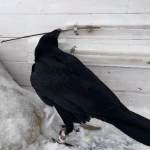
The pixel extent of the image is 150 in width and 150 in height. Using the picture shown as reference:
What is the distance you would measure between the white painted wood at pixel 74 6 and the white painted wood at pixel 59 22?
28 mm

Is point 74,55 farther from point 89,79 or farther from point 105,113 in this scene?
point 105,113

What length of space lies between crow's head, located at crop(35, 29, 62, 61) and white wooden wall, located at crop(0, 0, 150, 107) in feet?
0.24

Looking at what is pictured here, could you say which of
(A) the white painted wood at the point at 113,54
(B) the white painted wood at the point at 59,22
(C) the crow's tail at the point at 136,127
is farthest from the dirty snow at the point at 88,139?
(B) the white painted wood at the point at 59,22

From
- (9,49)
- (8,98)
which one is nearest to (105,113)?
(8,98)

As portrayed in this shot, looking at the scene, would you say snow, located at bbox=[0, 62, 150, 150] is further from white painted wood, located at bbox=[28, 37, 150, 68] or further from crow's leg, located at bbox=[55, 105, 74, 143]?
white painted wood, located at bbox=[28, 37, 150, 68]

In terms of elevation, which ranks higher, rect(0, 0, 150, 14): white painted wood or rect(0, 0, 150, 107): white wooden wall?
rect(0, 0, 150, 14): white painted wood

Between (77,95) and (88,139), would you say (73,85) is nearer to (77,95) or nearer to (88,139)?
(77,95)

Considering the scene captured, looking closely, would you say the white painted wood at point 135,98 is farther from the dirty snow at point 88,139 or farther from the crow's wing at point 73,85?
the crow's wing at point 73,85

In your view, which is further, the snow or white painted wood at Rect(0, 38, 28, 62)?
white painted wood at Rect(0, 38, 28, 62)

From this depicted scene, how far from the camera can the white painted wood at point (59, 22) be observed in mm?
1715

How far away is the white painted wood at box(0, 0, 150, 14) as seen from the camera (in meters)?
1.70

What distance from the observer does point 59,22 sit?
1846 mm

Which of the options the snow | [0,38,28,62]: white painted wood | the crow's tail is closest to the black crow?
the crow's tail

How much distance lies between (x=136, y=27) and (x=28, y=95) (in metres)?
0.80
